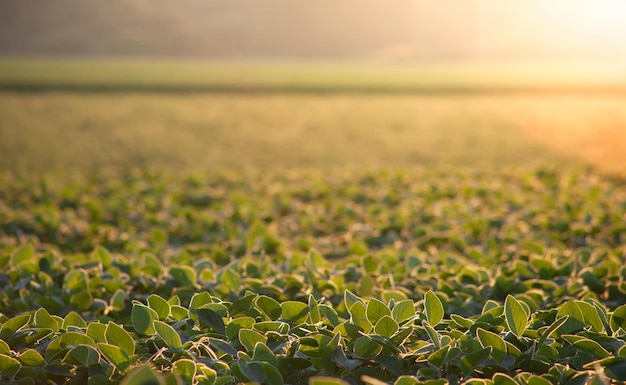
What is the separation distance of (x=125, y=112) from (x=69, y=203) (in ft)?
36.5

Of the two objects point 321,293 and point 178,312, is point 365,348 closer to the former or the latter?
point 178,312

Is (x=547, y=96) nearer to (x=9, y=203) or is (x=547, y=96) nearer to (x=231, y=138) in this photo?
(x=231, y=138)

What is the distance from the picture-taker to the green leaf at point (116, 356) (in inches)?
59.7

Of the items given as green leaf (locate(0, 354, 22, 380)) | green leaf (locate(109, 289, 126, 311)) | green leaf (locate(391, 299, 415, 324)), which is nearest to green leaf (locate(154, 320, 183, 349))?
green leaf (locate(0, 354, 22, 380))

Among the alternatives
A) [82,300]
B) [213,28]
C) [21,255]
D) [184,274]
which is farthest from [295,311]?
[213,28]

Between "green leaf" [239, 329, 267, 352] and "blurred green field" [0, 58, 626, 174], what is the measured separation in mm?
7359

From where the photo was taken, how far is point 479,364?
1562 mm

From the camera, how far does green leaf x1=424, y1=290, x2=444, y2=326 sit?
179 centimetres

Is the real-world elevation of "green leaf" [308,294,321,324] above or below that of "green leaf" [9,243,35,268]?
above

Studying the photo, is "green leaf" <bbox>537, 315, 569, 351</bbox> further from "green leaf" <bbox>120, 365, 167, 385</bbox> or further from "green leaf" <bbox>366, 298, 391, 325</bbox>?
"green leaf" <bbox>120, 365, 167, 385</bbox>

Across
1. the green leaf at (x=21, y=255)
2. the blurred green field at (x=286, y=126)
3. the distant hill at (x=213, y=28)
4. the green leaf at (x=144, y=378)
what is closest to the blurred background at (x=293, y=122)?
the blurred green field at (x=286, y=126)

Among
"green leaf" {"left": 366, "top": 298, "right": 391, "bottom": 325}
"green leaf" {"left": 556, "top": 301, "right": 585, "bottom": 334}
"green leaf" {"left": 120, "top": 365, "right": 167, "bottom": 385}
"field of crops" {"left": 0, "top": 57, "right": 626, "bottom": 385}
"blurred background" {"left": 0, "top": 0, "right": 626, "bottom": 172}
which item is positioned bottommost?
"blurred background" {"left": 0, "top": 0, "right": 626, "bottom": 172}

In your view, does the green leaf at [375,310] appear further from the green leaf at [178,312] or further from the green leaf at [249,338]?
the green leaf at [178,312]

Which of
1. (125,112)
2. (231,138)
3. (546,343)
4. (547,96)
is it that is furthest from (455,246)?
(547,96)
